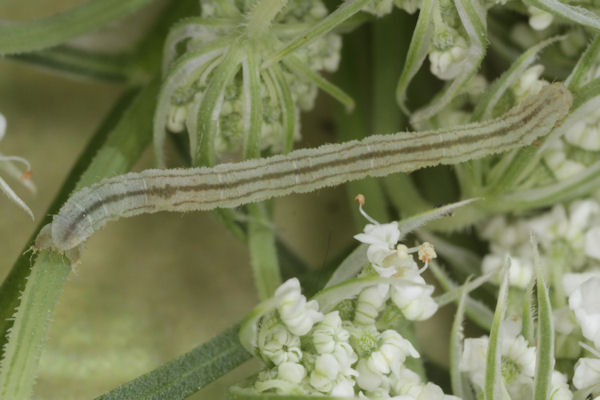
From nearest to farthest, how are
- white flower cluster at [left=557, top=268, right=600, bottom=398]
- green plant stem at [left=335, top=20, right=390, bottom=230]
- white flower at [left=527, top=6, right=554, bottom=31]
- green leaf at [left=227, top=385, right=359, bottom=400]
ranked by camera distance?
1. green leaf at [left=227, top=385, right=359, bottom=400]
2. white flower cluster at [left=557, top=268, right=600, bottom=398]
3. white flower at [left=527, top=6, right=554, bottom=31]
4. green plant stem at [left=335, top=20, right=390, bottom=230]

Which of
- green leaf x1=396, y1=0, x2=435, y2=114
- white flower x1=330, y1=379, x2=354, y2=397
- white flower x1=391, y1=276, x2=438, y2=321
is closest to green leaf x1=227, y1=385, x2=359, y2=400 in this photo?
white flower x1=330, y1=379, x2=354, y2=397

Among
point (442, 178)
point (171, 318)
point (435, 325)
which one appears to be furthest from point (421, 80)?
point (171, 318)

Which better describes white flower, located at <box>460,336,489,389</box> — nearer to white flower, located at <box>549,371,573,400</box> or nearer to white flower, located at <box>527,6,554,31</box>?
white flower, located at <box>549,371,573,400</box>

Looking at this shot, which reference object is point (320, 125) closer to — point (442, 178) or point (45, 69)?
point (442, 178)

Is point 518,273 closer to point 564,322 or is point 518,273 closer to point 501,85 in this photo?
point 564,322

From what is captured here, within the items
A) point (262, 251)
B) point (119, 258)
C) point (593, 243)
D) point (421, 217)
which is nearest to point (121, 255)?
point (119, 258)

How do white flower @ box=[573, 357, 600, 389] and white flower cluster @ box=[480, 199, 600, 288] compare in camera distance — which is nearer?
white flower @ box=[573, 357, 600, 389]
